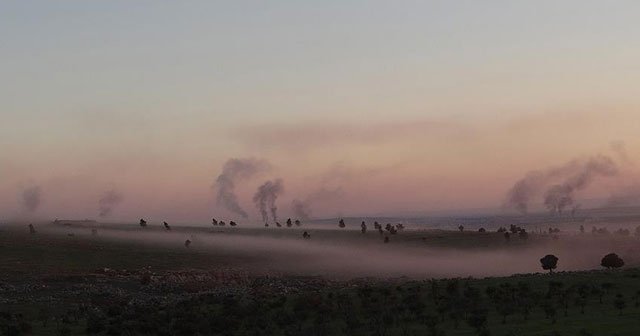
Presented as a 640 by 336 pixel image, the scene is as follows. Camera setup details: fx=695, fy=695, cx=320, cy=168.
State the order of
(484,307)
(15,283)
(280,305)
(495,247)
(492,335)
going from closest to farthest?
1. (492,335)
2. (484,307)
3. (280,305)
4. (15,283)
5. (495,247)

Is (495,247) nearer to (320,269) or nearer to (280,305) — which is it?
(320,269)

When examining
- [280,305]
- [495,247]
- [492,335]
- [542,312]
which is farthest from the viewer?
[495,247]

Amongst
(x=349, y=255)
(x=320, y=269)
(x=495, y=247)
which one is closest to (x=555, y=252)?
(x=495, y=247)

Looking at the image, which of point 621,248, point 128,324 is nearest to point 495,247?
point 621,248

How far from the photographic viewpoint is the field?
37344 millimetres

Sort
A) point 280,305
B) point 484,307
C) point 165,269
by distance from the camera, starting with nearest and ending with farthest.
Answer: point 484,307 < point 280,305 < point 165,269

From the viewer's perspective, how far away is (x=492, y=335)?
1208 inches

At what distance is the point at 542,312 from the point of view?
3759 centimetres

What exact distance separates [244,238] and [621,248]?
225 feet

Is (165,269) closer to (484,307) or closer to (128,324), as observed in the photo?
(128,324)

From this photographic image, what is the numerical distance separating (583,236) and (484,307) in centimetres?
9134

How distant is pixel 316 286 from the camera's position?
228 ft

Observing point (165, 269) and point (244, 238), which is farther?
point (244, 238)

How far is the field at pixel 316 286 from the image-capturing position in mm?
37344
